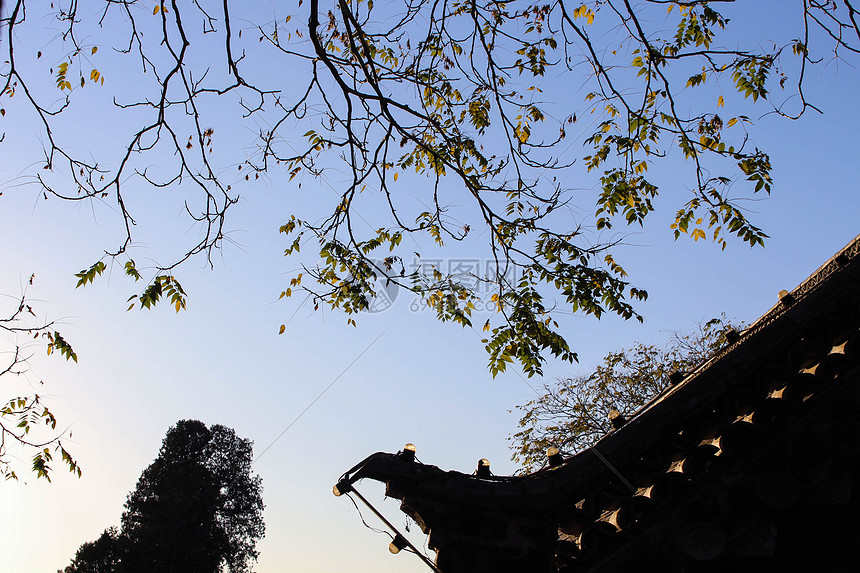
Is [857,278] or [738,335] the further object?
[738,335]

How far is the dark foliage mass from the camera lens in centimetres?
2378

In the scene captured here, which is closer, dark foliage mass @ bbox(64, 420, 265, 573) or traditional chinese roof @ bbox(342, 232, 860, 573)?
traditional chinese roof @ bbox(342, 232, 860, 573)

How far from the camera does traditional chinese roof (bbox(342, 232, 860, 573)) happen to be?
3254 millimetres

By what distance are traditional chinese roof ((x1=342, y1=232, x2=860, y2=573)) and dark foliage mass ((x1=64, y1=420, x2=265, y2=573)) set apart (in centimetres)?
2488

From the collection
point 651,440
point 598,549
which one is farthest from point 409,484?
point 651,440

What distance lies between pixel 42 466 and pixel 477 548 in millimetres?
4890

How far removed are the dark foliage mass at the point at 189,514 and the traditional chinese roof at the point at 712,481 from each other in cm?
2488

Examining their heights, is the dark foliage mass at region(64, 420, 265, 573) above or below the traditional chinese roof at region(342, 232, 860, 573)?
above

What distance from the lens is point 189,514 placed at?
82.5 feet

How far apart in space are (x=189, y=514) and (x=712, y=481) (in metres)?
26.5

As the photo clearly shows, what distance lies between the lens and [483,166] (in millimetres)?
6379

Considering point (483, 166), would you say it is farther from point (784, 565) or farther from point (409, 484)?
point (784, 565)

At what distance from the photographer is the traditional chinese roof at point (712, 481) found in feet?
10.7

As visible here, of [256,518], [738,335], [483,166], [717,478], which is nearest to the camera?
[717,478]
